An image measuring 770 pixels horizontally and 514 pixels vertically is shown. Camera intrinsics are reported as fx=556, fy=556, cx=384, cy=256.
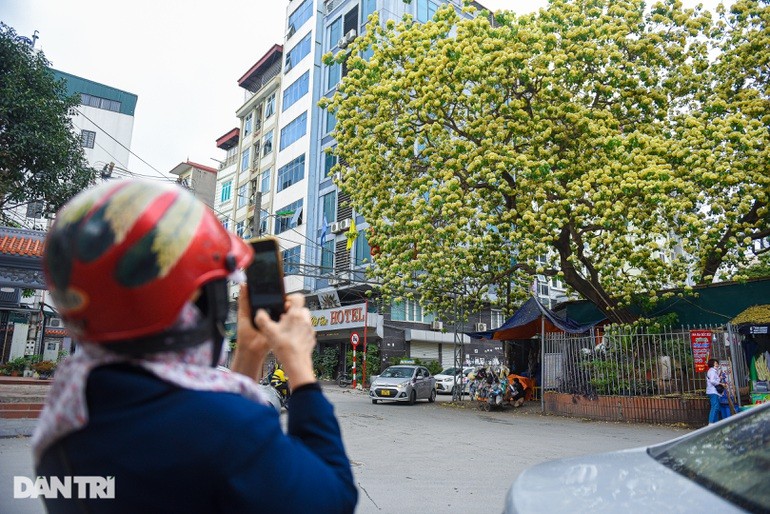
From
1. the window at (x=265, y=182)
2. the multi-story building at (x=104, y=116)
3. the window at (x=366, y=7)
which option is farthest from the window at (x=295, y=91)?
the multi-story building at (x=104, y=116)

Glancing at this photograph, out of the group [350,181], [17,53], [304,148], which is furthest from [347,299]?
[17,53]

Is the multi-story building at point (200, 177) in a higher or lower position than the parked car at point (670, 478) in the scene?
higher

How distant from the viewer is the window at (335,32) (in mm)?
33594

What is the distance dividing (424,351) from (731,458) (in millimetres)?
31010

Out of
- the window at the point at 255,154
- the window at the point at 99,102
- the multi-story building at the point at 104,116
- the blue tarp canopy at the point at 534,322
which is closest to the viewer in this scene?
the blue tarp canopy at the point at 534,322

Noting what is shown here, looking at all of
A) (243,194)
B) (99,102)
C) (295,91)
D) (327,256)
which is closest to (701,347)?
(327,256)

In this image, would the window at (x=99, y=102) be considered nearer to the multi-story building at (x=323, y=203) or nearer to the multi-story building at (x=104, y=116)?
the multi-story building at (x=104, y=116)

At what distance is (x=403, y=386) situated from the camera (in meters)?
19.4

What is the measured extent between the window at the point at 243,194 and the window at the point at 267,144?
3601 mm

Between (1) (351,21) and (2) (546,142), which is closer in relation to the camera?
(2) (546,142)

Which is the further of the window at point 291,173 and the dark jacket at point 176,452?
the window at point 291,173

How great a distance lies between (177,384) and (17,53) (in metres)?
16.4

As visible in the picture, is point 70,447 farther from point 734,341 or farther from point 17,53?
point 17,53

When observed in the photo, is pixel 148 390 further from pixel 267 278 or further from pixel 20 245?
pixel 20 245
